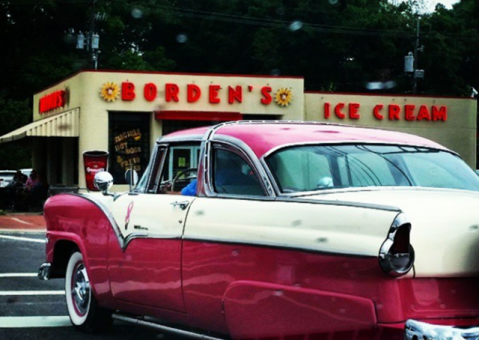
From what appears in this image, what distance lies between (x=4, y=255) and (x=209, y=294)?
10681 millimetres

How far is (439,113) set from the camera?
39.8 meters

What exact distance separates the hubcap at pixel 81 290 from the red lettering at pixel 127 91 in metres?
25.8

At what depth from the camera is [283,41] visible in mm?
71062

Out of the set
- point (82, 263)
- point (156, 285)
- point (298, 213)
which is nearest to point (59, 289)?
point (82, 263)

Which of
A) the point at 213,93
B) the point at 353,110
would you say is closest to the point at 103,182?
the point at 213,93

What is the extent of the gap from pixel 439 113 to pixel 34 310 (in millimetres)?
32012

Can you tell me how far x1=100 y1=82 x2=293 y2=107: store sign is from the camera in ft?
112

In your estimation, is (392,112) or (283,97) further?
(392,112)

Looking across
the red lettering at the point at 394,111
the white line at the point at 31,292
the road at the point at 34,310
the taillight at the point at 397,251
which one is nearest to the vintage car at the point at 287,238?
the taillight at the point at 397,251

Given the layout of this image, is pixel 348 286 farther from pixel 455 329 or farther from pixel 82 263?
pixel 82 263

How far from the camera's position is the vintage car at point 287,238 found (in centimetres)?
484

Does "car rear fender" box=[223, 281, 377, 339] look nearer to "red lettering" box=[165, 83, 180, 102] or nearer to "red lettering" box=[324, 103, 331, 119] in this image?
"red lettering" box=[165, 83, 180, 102]

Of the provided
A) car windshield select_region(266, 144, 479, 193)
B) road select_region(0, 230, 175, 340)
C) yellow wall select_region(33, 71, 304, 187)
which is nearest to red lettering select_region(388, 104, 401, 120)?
yellow wall select_region(33, 71, 304, 187)

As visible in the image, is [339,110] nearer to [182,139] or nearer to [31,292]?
[31,292]
